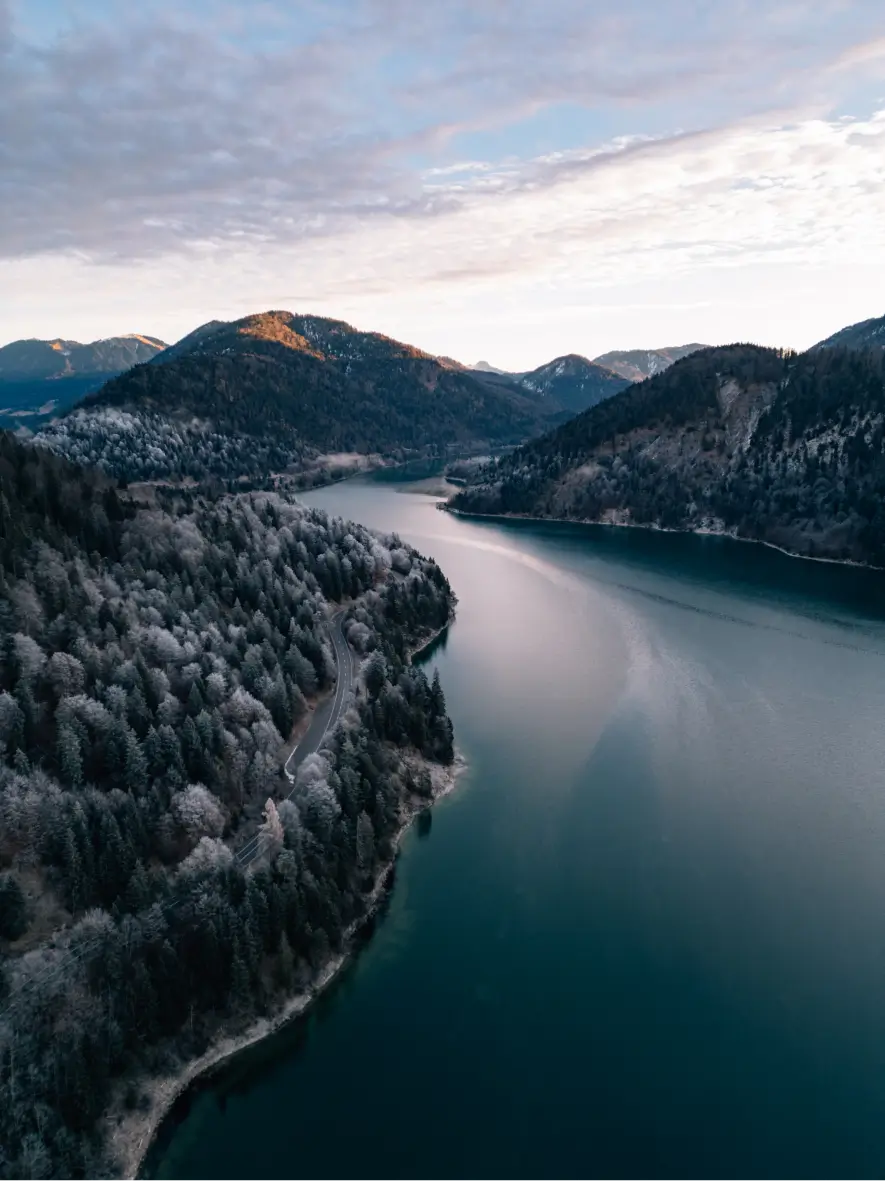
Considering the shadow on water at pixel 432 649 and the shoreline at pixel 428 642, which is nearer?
the shoreline at pixel 428 642

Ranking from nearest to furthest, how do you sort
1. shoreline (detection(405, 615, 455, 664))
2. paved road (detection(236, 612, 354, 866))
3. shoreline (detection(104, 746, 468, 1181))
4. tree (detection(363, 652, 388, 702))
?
shoreline (detection(104, 746, 468, 1181)) → paved road (detection(236, 612, 354, 866)) → tree (detection(363, 652, 388, 702)) → shoreline (detection(405, 615, 455, 664))

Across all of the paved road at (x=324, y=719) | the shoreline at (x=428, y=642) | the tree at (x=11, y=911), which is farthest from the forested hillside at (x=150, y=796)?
the shoreline at (x=428, y=642)

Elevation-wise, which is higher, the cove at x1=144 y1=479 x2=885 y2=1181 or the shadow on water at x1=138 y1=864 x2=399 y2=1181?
the cove at x1=144 y1=479 x2=885 y2=1181

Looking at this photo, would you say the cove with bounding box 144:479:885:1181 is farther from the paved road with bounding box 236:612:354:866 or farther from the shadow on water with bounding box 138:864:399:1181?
the paved road with bounding box 236:612:354:866

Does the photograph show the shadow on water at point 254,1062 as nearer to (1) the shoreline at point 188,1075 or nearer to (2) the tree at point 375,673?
(1) the shoreline at point 188,1075

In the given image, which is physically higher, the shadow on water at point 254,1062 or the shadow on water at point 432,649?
the shadow on water at point 432,649

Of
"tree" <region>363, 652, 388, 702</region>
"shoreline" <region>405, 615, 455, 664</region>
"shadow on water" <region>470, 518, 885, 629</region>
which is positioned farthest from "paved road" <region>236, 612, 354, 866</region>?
"shadow on water" <region>470, 518, 885, 629</region>

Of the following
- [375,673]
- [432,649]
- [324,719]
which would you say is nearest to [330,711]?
[324,719]
